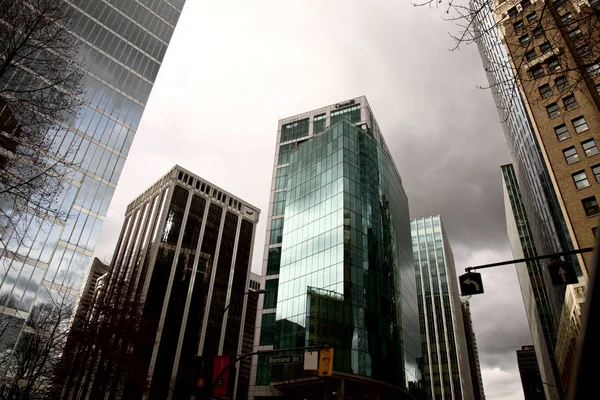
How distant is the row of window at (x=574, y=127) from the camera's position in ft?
144

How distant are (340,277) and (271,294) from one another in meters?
17.2

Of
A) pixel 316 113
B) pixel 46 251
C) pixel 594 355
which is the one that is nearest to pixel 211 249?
pixel 316 113

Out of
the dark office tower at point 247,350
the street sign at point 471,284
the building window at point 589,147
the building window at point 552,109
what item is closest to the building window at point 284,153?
the building window at point 552,109

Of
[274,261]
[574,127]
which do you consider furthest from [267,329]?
[574,127]

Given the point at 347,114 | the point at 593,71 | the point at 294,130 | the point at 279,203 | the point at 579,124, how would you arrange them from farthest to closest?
the point at 294,130 → the point at 347,114 → the point at 279,203 → the point at 579,124 → the point at 593,71

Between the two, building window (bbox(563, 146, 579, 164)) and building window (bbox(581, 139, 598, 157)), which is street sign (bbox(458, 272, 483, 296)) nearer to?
building window (bbox(581, 139, 598, 157))

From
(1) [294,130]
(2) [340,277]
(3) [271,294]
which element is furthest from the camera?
(1) [294,130]

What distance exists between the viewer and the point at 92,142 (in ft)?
189

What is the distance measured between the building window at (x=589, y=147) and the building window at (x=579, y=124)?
5.39ft

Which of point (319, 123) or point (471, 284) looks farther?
point (319, 123)

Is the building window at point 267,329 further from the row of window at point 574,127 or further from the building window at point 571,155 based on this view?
the row of window at point 574,127

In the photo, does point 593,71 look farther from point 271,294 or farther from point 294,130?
point 294,130

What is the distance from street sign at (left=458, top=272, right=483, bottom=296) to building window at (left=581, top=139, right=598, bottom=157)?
133 feet

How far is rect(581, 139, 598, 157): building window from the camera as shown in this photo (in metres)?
42.3
